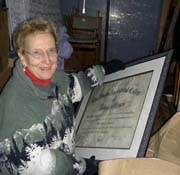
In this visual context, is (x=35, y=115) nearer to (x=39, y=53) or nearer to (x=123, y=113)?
(x=39, y=53)

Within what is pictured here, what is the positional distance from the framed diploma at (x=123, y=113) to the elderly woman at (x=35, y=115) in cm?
15

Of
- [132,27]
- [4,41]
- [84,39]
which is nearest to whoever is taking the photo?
[4,41]

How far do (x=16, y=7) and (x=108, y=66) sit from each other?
33.7 inches

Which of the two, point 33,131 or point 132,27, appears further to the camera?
point 132,27

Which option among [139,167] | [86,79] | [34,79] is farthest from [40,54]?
[139,167]

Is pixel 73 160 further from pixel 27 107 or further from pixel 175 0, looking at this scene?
pixel 175 0

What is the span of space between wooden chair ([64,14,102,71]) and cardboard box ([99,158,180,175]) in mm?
3575

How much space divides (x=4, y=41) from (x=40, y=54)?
76 cm

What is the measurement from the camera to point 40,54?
1.34 metres

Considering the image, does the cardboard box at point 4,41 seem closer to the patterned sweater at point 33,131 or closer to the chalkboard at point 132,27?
the patterned sweater at point 33,131

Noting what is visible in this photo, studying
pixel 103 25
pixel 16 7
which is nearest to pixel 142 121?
pixel 16 7

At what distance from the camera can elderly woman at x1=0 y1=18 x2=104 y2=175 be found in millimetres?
1271

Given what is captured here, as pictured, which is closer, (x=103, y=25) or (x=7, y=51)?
(x=7, y=51)

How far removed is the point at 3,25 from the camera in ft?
6.48
